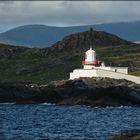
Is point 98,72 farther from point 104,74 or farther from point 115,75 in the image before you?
point 115,75

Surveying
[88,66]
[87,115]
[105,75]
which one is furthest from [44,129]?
[88,66]

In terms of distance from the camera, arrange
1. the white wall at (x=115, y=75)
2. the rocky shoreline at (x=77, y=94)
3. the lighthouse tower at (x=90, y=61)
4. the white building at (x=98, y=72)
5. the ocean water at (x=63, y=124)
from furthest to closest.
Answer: the lighthouse tower at (x=90, y=61)
the white building at (x=98, y=72)
the white wall at (x=115, y=75)
the rocky shoreline at (x=77, y=94)
the ocean water at (x=63, y=124)

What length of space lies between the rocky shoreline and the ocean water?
512 centimetres

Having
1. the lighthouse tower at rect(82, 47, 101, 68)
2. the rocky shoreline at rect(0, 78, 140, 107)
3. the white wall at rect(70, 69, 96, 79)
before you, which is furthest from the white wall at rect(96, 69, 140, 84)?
the lighthouse tower at rect(82, 47, 101, 68)

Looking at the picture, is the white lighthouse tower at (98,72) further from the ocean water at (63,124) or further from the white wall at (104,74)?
the ocean water at (63,124)

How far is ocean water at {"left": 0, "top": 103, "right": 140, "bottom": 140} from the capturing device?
201 feet

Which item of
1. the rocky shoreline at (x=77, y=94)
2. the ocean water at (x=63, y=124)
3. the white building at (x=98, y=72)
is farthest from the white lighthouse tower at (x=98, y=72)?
the ocean water at (x=63, y=124)

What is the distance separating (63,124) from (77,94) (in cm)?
4142

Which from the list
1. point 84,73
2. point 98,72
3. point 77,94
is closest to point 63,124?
point 77,94

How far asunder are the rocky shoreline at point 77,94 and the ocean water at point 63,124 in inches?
201

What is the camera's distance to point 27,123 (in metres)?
76.3

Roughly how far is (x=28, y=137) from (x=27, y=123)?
17235mm

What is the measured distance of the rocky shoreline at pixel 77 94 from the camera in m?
112

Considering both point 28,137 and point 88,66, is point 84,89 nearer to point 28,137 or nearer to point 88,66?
point 88,66
